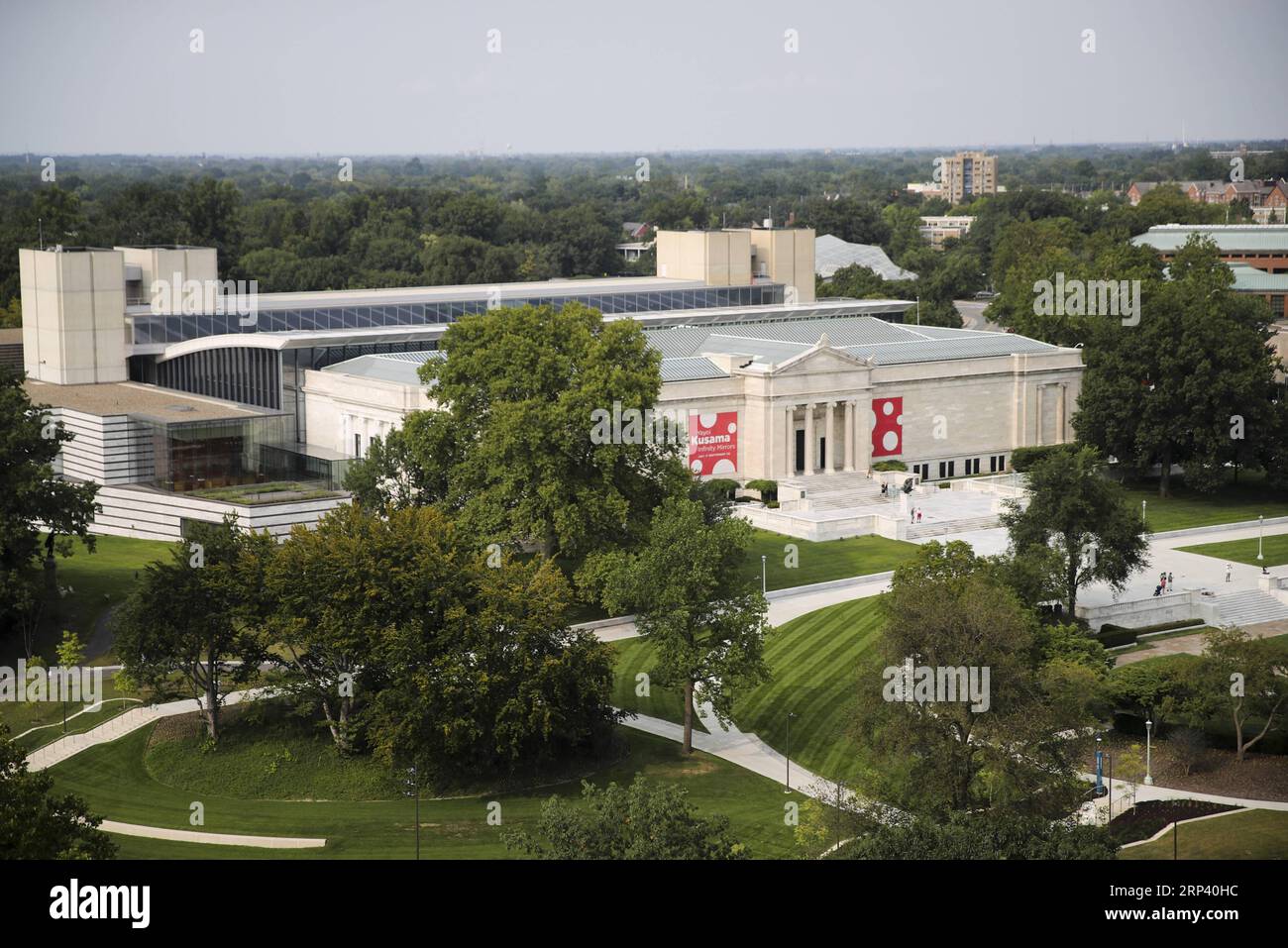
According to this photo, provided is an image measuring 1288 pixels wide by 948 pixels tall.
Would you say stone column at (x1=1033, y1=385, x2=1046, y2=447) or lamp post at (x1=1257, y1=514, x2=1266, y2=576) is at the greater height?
stone column at (x1=1033, y1=385, x2=1046, y2=447)

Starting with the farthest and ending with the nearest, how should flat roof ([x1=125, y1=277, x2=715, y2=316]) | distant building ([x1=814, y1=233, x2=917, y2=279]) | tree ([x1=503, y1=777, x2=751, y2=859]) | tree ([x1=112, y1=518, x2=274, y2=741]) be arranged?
1. distant building ([x1=814, y1=233, x2=917, y2=279])
2. flat roof ([x1=125, y1=277, x2=715, y2=316])
3. tree ([x1=112, y1=518, x2=274, y2=741])
4. tree ([x1=503, y1=777, x2=751, y2=859])

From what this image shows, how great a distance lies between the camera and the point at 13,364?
9262cm

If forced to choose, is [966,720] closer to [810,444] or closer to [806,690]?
[806,690]

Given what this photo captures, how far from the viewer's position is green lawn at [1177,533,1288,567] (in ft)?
225

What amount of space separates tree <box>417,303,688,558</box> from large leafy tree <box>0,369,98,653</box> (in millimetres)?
12506

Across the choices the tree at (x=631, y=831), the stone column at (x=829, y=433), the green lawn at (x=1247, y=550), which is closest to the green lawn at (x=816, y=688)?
the tree at (x=631, y=831)

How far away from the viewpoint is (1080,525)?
5822cm

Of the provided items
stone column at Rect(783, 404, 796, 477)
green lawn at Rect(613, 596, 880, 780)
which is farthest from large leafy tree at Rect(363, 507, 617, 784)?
stone column at Rect(783, 404, 796, 477)

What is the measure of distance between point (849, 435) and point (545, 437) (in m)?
28.3

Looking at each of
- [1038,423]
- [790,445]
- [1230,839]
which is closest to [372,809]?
[1230,839]

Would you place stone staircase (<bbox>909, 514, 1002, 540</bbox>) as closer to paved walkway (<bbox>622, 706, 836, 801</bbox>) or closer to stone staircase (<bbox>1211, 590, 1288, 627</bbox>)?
stone staircase (<bbox>1211, 590, 1288, 627</bbox>)

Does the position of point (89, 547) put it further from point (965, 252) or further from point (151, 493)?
point (965, 252)

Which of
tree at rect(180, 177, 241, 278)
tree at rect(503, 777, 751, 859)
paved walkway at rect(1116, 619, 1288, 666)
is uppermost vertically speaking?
tree at rect(180, 177, 241, 278)
